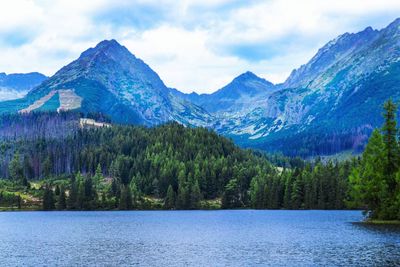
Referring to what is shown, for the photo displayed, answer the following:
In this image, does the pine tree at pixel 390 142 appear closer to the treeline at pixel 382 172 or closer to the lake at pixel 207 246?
the treeline at pixel 382 172

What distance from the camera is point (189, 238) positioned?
117 m

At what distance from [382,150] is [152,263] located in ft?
246

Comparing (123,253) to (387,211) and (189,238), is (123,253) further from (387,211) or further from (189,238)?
(387,211)

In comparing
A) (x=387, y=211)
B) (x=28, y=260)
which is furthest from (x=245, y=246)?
(x=387, y=211)

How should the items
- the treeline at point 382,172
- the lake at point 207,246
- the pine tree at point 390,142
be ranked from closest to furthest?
the lake at point 207,246, the treeline at point 382,172, the pine tree at point 390,142

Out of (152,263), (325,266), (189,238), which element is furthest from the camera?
(189,238)

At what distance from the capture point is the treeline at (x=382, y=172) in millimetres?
128625

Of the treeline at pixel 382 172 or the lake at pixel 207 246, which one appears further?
the treeline at pixel 382 172

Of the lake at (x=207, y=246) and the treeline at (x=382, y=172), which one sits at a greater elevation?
the treeline at (x=382, y=172)

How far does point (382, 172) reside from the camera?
131 meters

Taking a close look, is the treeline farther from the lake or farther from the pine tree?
the lake

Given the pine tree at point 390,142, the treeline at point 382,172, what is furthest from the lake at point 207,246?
the pine tree at point 390,142

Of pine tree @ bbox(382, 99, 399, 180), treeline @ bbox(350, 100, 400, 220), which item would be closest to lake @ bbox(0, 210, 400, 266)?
treeline @ bbox(350, 100, 400, 220)

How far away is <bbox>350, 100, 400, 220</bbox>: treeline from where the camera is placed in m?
129
